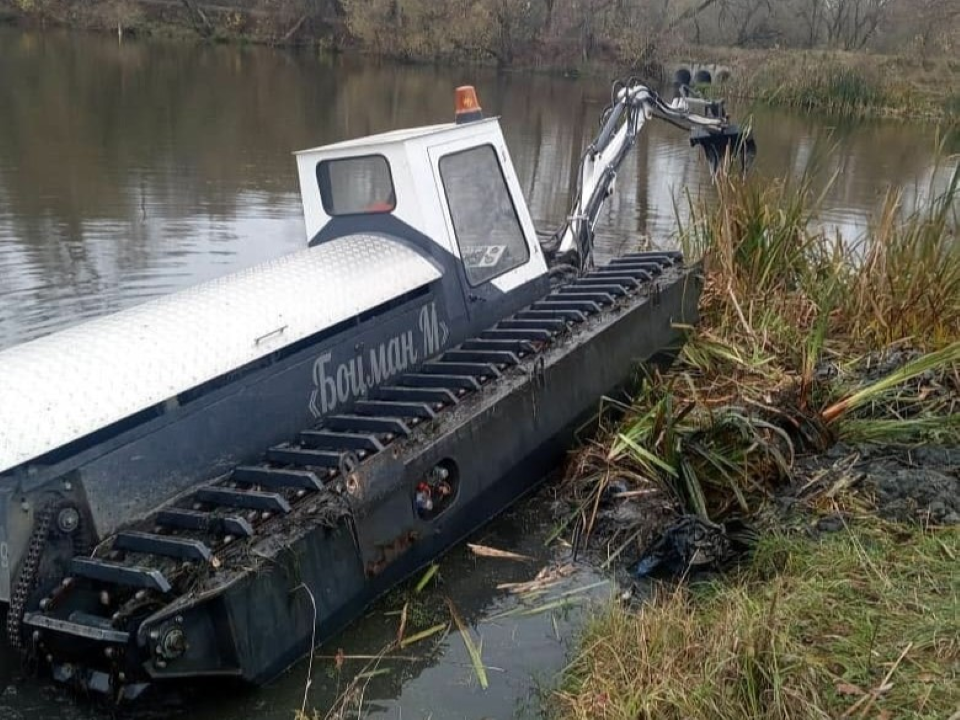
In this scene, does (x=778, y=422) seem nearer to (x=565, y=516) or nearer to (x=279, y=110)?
(x=565, y=516)

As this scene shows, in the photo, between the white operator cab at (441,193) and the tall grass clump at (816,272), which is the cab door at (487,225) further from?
the tall grass clump at (816,272)

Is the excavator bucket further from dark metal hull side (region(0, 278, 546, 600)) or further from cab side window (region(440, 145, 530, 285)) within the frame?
dark metal hull side (region(0, 278, 546, 600))

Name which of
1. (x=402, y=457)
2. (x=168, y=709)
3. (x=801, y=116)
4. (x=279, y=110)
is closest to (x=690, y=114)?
(x=402, y=457)

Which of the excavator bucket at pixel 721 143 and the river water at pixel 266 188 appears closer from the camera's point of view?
the river water at pixel 266 188

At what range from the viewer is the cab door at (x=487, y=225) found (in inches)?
212

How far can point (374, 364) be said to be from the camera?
4.71 meters

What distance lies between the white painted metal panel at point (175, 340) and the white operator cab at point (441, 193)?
380 millimetres

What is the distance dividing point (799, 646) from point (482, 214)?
3172 mm

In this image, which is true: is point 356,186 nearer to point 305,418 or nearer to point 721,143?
point 305,418

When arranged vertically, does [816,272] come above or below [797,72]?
above

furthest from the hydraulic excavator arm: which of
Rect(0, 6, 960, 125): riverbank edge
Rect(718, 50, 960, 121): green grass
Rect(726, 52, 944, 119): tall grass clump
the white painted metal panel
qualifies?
Rect(726, 52, 944, 119): tall grass clump

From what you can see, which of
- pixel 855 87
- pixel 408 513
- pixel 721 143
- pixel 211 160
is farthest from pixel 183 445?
pixel 855 87

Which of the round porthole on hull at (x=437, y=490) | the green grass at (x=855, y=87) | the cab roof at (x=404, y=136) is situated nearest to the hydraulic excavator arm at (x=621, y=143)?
the cab roof at (x=404, y=136)

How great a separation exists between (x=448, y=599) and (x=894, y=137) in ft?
64.4
